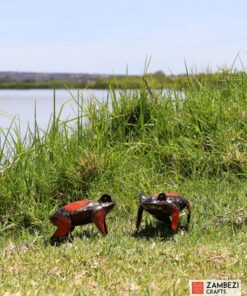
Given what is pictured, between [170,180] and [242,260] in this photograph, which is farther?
[170,180]

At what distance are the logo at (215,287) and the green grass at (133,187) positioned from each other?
4.0 inches

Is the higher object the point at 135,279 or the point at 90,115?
the point at 90,115

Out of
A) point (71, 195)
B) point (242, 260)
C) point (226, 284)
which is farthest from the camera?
point (71, 195)

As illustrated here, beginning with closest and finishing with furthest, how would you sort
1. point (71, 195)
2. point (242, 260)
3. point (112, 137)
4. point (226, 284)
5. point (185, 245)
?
point (226, 284) < point (242, 260) < point (185, 245) < point (71, 195) < point (112, 137)

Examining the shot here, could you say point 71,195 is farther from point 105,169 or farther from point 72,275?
point 72,275

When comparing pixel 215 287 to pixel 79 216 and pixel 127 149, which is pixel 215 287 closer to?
pixel 79 216

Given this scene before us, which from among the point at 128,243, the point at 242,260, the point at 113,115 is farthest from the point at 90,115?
the point at 242,260

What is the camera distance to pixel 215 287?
170 inches

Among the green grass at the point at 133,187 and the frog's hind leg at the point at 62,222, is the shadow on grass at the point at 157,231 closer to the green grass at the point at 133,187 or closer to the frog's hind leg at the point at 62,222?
the green grass at the point at 133,187

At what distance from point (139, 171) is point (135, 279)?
2497 mm

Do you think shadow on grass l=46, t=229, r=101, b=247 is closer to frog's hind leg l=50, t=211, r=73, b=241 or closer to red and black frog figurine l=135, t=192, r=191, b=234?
frog's hind leg l=50, t=211, r=73, b=241

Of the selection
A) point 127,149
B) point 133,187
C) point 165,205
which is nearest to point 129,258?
point 165,205

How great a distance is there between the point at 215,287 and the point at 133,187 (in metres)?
2.41

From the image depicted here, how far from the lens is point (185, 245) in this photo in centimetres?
509
